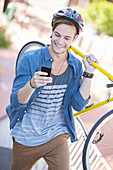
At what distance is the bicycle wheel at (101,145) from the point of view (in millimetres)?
1766

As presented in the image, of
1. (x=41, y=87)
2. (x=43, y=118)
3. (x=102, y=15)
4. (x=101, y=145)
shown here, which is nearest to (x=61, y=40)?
(x=41, y=87)

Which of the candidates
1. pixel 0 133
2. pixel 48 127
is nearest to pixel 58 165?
pixel 48 127

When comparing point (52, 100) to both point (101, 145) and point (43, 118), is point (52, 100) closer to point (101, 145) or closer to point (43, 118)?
point (43, 118)

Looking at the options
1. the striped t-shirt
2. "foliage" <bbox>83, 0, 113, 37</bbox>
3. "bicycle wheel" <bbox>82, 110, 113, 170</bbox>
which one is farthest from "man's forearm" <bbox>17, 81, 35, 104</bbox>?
"foliage" <bbox>83, 0, 113, 37</bbox>

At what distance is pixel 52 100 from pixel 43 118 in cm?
13

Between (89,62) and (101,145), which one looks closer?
(89,62)

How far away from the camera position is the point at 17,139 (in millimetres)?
1688

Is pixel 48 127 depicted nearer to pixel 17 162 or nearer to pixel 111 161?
pixel 17 162

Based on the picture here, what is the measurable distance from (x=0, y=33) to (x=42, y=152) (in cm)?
684

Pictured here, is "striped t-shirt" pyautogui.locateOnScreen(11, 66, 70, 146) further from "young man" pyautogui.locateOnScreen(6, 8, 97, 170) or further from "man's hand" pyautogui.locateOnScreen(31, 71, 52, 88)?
"man's hand" pyautogui.locateOnScreen(31, 71, 52, 88)

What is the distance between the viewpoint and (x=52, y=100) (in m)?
1.68

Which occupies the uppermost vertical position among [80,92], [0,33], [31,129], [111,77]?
[0,33]

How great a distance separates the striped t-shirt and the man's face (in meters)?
0.19

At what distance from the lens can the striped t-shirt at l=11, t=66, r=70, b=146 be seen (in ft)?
5.49
